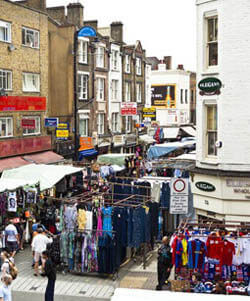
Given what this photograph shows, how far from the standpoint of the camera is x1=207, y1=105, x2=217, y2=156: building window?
16141 millimetres

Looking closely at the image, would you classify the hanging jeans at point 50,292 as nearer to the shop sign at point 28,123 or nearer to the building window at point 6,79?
the shop sign at point 28,123

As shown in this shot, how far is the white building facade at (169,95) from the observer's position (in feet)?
197

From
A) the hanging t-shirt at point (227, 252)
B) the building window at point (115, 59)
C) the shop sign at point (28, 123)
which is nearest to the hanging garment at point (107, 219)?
the hanging t-shirt at point (227, 252)

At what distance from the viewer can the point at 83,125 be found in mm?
38375

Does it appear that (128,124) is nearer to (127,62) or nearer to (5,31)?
(127,62)

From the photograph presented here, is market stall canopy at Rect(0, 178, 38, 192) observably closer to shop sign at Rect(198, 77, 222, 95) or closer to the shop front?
the shop front

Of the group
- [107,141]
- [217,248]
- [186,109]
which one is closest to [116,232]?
[217,248]

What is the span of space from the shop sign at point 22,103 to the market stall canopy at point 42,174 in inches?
294

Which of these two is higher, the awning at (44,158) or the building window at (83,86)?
the building window at (83,86)

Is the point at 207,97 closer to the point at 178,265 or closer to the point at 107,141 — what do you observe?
the point at 178,265

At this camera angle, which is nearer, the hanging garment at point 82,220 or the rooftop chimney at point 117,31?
the hanging garment at point 82,220

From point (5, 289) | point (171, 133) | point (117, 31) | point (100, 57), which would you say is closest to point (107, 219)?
point (5, 289)

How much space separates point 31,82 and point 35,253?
1729cm

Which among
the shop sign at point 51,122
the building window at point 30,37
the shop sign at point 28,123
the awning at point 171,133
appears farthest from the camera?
the awning at point 171,133
